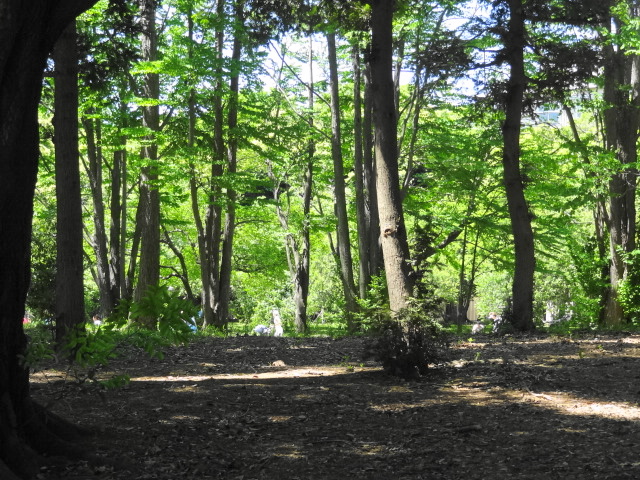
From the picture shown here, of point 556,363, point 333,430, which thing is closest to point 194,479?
point 333,430

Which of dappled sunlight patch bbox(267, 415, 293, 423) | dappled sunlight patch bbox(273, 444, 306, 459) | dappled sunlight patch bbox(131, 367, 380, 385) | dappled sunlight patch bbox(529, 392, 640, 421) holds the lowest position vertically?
dappled sunlight patch bbox(273, 444, 306, 459)

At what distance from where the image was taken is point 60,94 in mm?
9602

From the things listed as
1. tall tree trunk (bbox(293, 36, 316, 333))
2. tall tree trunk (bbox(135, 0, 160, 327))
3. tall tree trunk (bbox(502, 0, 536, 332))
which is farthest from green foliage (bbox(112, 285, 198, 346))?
tall tree trunk (bbox(293, 36, 316, 333))

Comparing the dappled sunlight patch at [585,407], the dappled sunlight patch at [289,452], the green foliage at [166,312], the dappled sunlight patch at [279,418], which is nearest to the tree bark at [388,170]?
the dappled sunlight patch at [585,407]

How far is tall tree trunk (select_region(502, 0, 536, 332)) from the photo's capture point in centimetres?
1449

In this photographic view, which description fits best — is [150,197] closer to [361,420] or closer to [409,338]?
[409,338]

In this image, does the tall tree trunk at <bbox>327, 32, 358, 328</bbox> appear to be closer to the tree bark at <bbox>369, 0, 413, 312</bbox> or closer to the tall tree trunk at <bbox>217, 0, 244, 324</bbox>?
the tall tree trunk at <bbox>217, 0, 244, 324</bbox>

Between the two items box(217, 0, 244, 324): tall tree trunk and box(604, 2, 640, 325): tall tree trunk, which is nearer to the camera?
box(604, 2, 640, 325): tall tree trunk

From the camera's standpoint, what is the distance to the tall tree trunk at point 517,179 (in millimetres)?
14492

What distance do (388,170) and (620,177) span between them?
11.7 m

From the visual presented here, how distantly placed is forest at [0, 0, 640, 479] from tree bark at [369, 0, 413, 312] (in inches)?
1.1

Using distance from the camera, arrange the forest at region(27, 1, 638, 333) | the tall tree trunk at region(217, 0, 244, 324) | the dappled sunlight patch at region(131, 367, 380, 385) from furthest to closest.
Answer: the tall tree trunk at region(217, 0, 244, 324) < the forest at region(27, 1, 638, 333) < the dappled sunlight patch at region(131, 367, 380, 385)

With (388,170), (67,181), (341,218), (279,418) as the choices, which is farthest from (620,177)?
(279,418)

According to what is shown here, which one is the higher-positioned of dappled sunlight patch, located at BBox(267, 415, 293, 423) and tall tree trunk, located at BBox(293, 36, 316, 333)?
tall tree trunk, located at BBox(293, 36, 316, 333)
